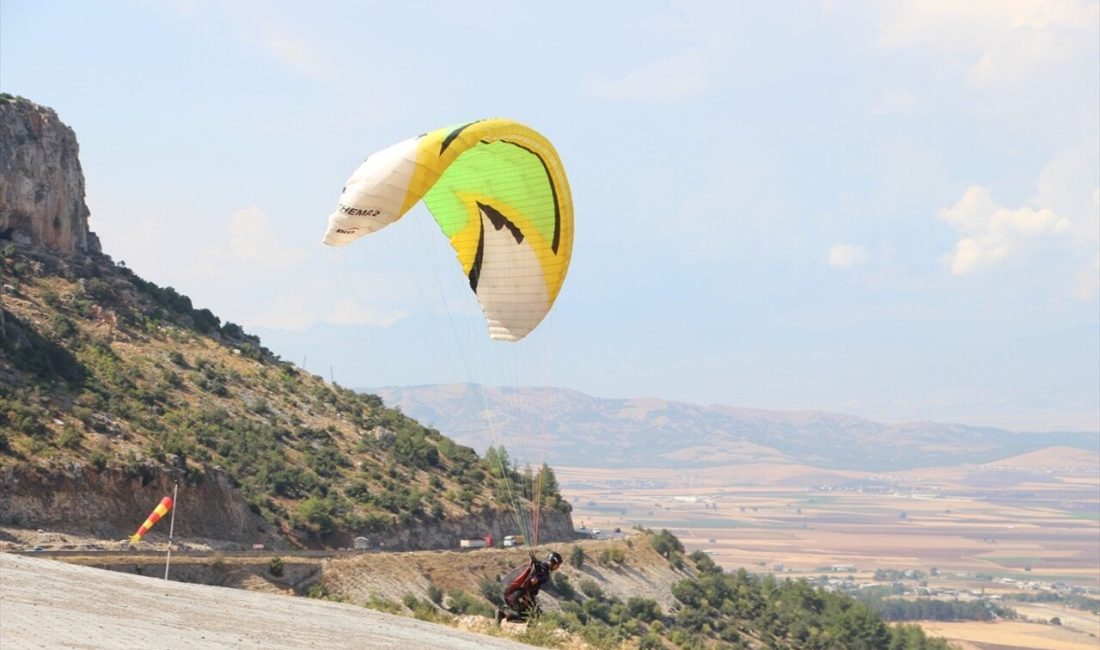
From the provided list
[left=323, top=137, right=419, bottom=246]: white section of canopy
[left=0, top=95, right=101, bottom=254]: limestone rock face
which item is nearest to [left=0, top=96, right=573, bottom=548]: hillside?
[left=0, top=95, right=101, bottom=254]: limestone rock face

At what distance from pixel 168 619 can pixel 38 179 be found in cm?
5432

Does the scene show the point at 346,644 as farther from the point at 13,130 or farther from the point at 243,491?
the point at 13,130

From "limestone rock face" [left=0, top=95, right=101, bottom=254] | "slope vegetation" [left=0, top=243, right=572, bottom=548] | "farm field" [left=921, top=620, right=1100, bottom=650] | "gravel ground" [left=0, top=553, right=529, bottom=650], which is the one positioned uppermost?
"limestone rock face" [left=0, top=95, right=101, bottom=254]

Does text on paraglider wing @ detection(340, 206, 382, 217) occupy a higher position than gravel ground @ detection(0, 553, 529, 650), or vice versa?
text on paraglider wing @ detection(340, 206, 382, 217)

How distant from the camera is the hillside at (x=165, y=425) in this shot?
5278 centimetres

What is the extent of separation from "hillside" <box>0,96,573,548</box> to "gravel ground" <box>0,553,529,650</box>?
18333mm

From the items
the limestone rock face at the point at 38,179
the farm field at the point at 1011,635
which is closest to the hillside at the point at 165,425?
the limestone rock face at the point at 38,179

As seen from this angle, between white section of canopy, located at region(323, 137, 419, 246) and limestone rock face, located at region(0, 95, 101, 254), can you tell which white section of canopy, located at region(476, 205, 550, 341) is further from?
limestone rock face, located at region(0, 95, 101, 254)

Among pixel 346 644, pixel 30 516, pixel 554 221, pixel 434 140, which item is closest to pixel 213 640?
pixel 346 644

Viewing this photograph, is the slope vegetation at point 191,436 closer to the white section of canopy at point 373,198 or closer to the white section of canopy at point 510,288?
the white section of canopy at point 510,288

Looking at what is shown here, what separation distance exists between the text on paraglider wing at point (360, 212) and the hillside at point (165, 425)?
2579 cm

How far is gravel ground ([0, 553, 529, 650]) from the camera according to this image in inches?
893

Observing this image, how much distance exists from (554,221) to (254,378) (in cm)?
4789

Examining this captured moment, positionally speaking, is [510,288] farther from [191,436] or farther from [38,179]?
[38,179]
